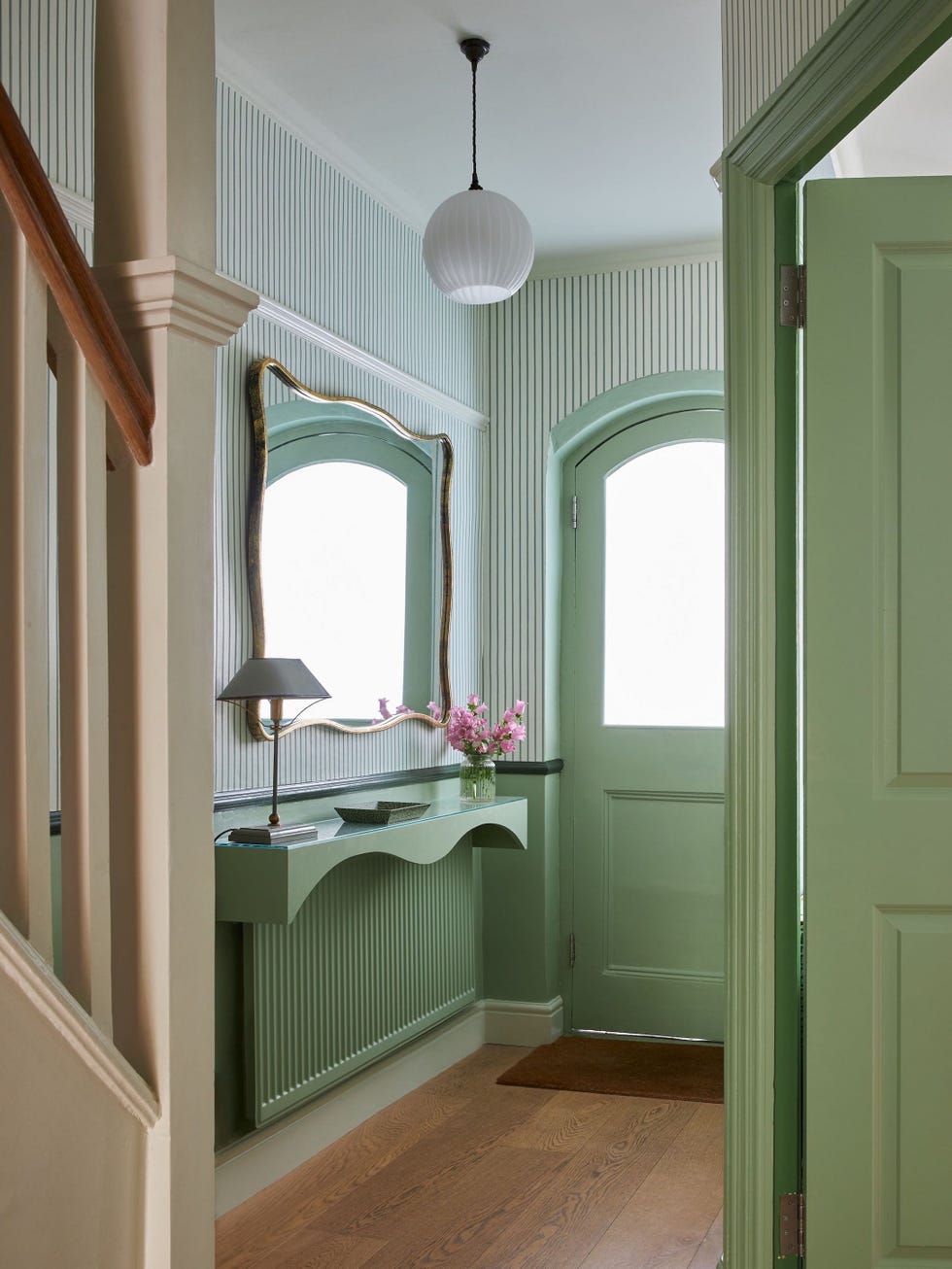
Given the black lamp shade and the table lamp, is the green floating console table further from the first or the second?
the black lamp shade

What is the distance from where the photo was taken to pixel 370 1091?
367 cm

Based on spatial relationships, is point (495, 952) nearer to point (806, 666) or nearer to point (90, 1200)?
point (806, 666)

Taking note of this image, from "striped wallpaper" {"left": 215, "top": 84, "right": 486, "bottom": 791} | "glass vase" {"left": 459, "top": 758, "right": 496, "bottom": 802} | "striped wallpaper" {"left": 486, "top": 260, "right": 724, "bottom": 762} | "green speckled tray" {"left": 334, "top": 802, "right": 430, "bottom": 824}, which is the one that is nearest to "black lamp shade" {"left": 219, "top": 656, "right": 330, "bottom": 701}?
"striped wallpaper" {"left": 215, "top": 84, "right": 486, "bottom": 791}

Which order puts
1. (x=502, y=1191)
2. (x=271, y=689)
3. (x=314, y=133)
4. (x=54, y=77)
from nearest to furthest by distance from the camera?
(x=54, y=77)
(x=271, y=689)
(x=502, y=1191)
(x=314, y=133)

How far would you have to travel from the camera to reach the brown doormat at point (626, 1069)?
396cm

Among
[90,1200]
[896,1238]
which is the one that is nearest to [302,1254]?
[896,1238]

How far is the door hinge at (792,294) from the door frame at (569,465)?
2.19 m

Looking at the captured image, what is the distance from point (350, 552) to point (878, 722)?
6.24 ft

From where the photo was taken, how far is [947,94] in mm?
3301

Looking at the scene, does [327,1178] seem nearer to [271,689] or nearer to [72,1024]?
[271,689]

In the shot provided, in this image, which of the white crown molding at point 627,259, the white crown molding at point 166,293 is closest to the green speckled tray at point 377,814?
the white crown molding at point 166,293

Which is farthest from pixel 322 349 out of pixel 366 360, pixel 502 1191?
pixel 502 1191

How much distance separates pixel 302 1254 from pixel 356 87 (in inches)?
115

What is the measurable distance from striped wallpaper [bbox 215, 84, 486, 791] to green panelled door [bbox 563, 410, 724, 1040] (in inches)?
19.3
